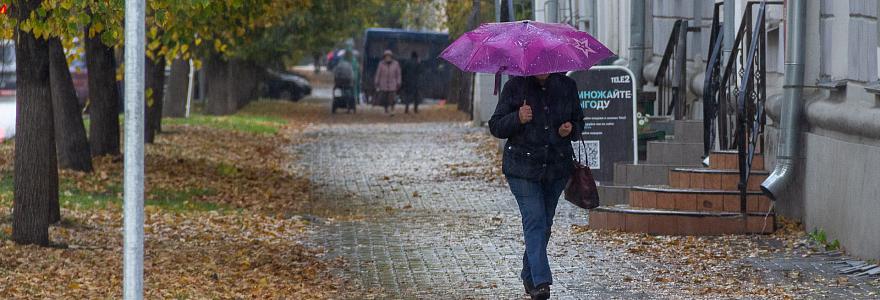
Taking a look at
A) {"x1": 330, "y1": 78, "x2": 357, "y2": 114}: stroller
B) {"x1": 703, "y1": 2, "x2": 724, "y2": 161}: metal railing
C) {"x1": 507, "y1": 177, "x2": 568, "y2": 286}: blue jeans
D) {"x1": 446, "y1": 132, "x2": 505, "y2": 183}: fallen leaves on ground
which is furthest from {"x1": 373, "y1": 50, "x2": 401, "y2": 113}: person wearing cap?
{"x1": 507, "y1": 177, "x2": 568, "y2": 286}: blue jeans

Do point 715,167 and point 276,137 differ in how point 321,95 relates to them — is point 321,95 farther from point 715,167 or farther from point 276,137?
point 715,167

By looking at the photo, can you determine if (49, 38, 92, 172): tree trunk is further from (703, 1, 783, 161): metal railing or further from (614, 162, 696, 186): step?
(703, 1, 783, 161): metal railing

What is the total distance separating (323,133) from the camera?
104ft

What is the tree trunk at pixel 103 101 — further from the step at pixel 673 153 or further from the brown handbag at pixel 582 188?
the brown handbag at pixel 582 188

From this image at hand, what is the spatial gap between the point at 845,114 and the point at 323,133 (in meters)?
21.8

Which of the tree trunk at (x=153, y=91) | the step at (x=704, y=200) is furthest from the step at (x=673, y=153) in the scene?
the tree trunk at (x=153, y=91)

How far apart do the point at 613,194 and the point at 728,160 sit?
4.86 ft

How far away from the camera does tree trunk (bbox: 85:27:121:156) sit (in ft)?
60.8

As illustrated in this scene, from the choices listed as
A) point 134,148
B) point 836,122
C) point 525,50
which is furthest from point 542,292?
point 134,148

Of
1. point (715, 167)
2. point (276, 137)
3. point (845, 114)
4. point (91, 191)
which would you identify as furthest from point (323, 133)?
point (845, 114)

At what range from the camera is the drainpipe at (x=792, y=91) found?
1173 centimetres

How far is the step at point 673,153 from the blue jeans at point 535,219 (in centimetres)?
554

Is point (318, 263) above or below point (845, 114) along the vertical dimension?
below

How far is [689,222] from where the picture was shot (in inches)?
462
